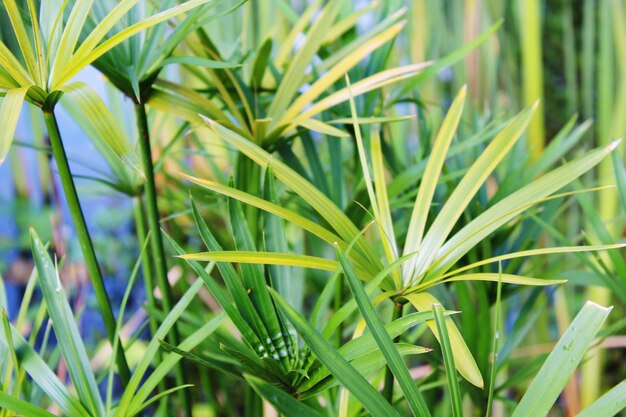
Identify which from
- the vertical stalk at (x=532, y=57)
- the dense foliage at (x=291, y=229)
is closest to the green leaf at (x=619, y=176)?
the dense foliage at (x=291, y=229)

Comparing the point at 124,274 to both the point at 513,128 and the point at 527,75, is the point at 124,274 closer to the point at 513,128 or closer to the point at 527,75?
the point at 527,75

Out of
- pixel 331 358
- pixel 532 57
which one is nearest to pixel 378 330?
pixel 331 358

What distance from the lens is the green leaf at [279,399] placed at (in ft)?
0.77

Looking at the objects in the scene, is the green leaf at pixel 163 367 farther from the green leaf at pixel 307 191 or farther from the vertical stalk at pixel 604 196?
the vertical stalk at pixel 604 196

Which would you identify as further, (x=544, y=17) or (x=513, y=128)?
(x=544, y=17)

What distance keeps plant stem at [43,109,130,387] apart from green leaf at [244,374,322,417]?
0.14m

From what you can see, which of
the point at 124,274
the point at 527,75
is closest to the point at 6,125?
the point at 527,75

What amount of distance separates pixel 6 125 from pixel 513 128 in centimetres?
26

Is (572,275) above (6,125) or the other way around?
the other way around

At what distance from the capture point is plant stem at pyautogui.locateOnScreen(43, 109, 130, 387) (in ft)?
1.02

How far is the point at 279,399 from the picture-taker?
241 mm

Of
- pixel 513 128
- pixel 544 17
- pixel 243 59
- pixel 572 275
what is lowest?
pixel 572 275

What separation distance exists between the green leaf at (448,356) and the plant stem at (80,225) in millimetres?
189

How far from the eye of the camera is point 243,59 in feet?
1.52
